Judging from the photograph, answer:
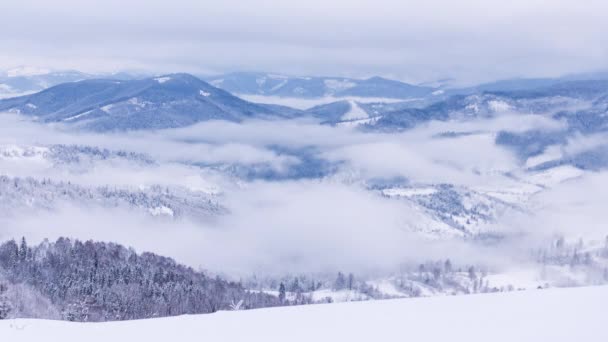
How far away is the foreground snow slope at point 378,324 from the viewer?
438 inches

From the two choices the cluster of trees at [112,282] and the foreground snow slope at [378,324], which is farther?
the cluster of trees at [112,282]

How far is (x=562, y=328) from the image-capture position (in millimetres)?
11156

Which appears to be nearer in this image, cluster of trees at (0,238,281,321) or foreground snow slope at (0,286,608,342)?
foreground snow slope at (0,286,608,342)

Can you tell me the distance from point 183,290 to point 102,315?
23.8 metres

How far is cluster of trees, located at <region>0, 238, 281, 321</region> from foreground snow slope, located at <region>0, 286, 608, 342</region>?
242 ft

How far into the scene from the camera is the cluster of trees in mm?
91938

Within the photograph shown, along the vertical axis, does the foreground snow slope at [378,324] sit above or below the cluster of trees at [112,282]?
above

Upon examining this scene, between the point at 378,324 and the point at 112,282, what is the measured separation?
99.2m

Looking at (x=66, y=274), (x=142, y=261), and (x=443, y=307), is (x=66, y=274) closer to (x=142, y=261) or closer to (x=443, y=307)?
A: (x=142, y=261)

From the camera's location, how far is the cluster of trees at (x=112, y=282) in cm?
9194

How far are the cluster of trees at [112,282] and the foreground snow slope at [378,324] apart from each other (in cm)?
7374

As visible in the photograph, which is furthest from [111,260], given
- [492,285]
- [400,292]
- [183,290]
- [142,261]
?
[492,285]

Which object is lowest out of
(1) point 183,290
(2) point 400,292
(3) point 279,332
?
(2) point 400,292

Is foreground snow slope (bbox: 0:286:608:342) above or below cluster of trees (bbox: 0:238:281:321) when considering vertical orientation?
above
